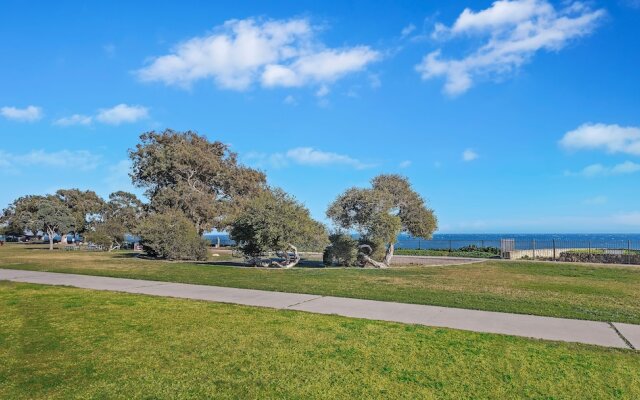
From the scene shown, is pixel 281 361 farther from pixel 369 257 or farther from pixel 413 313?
pixel 369 257

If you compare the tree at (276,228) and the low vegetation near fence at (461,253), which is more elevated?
the tree at (276,228)

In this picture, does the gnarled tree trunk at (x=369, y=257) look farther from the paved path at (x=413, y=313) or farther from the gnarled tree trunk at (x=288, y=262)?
the paved path at (x=413, y=313)

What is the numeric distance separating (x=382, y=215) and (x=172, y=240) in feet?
40.1

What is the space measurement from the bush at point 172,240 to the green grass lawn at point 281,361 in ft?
57.2

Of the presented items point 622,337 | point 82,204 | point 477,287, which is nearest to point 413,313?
point 622,337

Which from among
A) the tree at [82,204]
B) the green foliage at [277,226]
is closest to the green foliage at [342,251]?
the green foliage at [277,226]

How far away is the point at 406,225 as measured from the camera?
2497 cm

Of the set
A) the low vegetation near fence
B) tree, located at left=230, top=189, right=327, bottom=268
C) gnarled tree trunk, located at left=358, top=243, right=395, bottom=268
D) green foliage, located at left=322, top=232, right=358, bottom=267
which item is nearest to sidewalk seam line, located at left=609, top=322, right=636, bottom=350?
tree, located at left=230, top=189, right=327, bottom=268

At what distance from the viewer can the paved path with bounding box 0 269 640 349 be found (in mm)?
7246

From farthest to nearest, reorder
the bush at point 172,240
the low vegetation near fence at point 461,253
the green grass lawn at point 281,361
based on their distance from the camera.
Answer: the low vegetation near fence at point 461,253 < the bush at point 172,240 < the green grass lawn at point 281,361

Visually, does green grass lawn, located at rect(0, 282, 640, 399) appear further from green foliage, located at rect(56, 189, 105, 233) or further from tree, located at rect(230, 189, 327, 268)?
green foliage, located at rect(56, 189, 105, 233)

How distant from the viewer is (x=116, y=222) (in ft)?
132

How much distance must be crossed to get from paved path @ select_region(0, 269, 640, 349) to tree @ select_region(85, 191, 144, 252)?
20.1 metres

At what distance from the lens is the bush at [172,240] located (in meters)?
25.5
